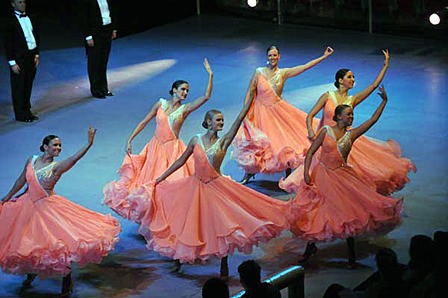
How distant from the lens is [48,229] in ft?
31.8

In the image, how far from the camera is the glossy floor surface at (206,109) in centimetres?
1030

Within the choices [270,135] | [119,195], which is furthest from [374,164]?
[119,195]

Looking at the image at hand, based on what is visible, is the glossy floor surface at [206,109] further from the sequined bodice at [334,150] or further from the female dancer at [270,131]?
the sequined bodice at [334,150]

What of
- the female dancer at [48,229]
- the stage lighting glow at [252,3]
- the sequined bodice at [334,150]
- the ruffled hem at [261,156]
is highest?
the sequined bodice at [334,150]

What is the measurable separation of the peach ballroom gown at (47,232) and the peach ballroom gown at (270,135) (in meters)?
2.53

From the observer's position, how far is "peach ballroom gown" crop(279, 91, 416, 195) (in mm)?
11078

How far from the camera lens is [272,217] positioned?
32.8 ft

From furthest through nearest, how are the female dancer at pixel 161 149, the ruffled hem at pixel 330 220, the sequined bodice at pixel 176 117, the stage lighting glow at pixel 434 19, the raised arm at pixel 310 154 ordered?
the stage lighting glow at pixel 434 19
the sequined bodice at pixel 176 117
the female dancer at pixel 161 149
the raised arm at pixel 310 154
the ruffled hem at pixel 330 220

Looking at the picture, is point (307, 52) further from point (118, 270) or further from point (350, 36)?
point (118, 270)

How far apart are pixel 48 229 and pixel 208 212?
138 centimetres

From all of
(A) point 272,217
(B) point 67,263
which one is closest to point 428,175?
(A) point 272,217

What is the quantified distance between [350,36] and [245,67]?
7.73ft

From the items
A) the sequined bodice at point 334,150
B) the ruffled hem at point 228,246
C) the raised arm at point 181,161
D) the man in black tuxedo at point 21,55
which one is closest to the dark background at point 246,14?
the man in black tuxedo at point 21,55

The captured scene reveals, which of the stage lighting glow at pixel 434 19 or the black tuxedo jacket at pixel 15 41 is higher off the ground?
the black tuxedo jacket at pixel 15 41
